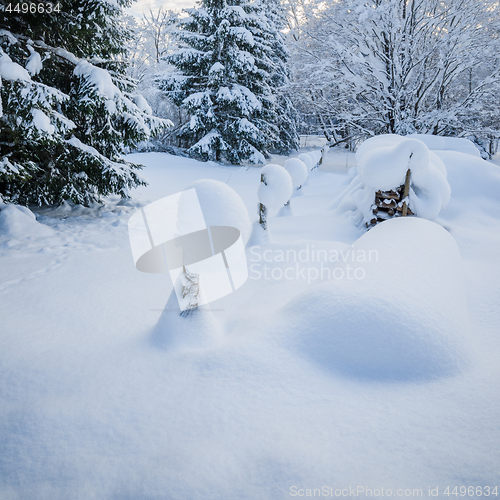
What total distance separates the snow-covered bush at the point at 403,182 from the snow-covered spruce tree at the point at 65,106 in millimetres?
3579

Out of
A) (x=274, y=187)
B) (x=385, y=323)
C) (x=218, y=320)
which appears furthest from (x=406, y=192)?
(x=218, y=320)

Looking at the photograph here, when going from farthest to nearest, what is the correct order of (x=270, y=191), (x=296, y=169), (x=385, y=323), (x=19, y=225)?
(x=296, y=169) → (x=19, y=225) → (x=270, y=191) → (x=385, y=323)

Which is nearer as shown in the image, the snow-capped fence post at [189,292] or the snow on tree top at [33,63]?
the snow-capped fence post at [189,292]

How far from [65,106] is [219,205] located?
427 cm

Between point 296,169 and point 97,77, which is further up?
point 97,77

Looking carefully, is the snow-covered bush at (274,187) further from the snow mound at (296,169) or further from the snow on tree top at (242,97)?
the snow on tree top at (242,97)

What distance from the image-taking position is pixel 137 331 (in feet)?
7.13

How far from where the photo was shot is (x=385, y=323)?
67.9 inches

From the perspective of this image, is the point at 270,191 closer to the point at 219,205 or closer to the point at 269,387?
the point at 219,205

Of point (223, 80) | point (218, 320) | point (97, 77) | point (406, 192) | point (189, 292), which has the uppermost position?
point (223, 80)

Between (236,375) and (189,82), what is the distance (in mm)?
13132

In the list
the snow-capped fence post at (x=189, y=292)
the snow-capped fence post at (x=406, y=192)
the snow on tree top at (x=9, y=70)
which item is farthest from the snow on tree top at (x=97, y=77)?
the snow-capped fence post at (x=406, y=192)

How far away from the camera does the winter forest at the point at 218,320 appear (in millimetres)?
1245

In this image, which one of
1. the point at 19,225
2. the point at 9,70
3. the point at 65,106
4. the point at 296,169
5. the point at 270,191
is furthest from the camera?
the point at 296,169
